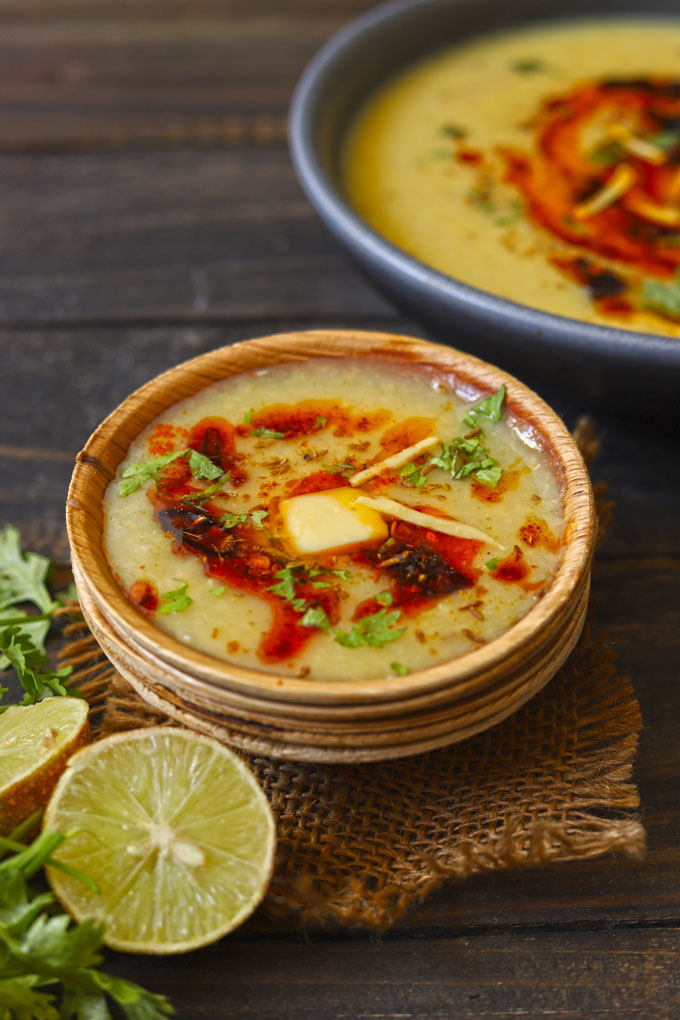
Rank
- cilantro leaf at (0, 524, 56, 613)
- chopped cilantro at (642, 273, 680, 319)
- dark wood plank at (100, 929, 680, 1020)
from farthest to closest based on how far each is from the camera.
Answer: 1. chopped cilantro at (642, 273, 680, 319)
2. cilantro leaf at (0, 524, 56, 613)
3. dark wood plank at (100, 929, 680, 1020)

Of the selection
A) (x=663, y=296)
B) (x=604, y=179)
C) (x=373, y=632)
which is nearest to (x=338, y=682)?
(x=373, y=632)

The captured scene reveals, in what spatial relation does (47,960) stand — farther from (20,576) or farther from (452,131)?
(452,131)

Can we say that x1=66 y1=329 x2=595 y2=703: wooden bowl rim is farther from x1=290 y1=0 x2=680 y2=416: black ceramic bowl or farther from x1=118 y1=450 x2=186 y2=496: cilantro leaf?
x1=290 y1=0 x2=680 y2=416: black ceramic bowl

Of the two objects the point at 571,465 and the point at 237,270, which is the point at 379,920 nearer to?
the point at 571,465

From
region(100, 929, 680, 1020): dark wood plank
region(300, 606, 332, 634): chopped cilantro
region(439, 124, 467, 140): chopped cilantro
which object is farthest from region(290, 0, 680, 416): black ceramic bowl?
region(100, 929, 680, 1020): dark wood plank

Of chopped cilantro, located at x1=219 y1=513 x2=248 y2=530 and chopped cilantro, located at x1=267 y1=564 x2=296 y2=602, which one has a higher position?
chopped cilantro, located at x1=219 y1=513 x2=248 y2=530

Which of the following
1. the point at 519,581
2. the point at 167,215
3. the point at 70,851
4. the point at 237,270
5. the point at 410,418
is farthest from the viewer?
the point at 167,215

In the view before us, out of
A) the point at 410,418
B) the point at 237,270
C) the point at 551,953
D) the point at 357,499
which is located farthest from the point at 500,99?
the point at 551,953
